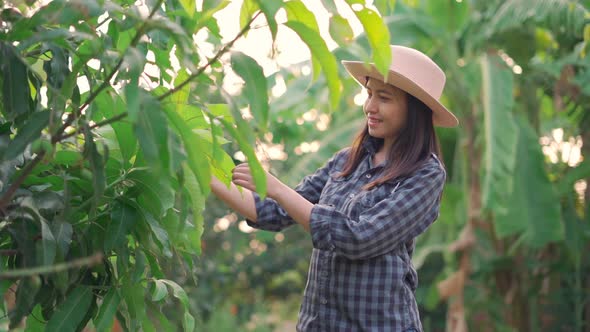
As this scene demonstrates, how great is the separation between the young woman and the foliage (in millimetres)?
410

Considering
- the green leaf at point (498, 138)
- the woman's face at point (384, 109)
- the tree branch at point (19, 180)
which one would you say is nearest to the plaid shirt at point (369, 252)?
the woman's face at point (384, 109)

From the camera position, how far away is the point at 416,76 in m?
2.63

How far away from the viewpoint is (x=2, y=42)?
5.51 feet

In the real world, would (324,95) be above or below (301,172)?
above

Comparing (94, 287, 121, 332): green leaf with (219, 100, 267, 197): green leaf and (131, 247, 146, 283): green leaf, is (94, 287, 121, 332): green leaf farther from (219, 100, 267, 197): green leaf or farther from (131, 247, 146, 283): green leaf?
(219, 100, 267, 197): green leaf

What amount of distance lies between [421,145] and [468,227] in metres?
6.02

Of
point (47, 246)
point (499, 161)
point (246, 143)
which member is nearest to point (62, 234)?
point (47, 246)

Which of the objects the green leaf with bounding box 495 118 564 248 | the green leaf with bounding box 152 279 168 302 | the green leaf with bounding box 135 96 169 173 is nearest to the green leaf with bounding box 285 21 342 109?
the green leaf with bounding box 135 96 169 173

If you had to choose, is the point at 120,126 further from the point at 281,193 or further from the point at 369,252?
the point at 369,252

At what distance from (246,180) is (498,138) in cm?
500

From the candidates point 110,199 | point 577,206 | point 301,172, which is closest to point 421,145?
point 110,199

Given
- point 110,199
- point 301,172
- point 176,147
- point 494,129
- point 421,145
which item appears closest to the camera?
point 176,147

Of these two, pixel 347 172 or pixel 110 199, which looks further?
pixel 347 172

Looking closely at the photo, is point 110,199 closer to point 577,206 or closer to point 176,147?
point 176,147
